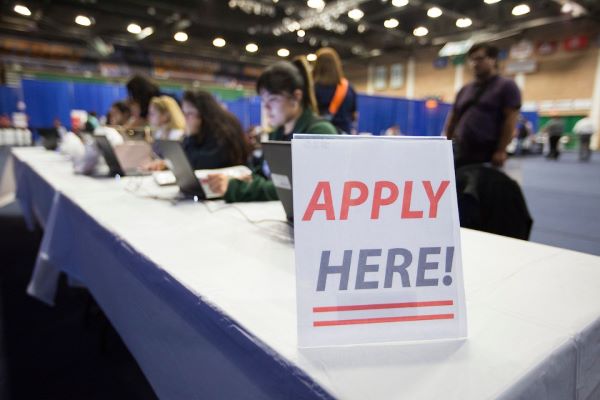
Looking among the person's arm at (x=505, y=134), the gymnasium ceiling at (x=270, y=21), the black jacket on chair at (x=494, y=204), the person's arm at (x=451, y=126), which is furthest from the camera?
the gymnasium ceiling at (x=270, y=21)

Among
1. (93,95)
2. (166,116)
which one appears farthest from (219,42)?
(166,116)

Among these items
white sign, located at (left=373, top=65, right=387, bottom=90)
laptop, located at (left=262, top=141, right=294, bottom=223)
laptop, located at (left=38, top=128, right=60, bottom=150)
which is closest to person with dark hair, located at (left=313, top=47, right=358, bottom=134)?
laptop, located at (left=262, top=141, right=294, bottom=223)

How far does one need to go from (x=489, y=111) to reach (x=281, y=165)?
1.74m

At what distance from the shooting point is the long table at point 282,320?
1.23 feet

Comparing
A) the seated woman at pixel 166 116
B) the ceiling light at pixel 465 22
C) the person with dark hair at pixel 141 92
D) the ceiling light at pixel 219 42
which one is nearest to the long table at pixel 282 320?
the seated woman at pixel 166 116

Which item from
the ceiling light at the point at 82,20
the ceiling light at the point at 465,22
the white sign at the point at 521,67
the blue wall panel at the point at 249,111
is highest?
the ceiling light at the point at 82,20

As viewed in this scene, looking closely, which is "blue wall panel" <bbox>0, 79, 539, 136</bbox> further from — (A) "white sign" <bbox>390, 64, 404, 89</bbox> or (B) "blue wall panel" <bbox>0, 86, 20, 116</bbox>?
(A) "white sign" <bbox>390, 64, 404, 89</bbox>

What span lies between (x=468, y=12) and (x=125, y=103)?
9.68 meters

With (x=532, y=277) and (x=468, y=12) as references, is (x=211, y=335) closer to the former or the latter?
(x=532, y=277)

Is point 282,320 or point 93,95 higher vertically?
point 93,95

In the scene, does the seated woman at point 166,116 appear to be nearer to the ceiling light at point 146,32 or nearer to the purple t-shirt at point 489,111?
the purple t-shirt at point 489,111

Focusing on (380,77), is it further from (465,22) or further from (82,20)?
(82,20)

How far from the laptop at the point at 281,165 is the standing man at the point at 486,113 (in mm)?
1482

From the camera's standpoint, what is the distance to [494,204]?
113 centimetres
